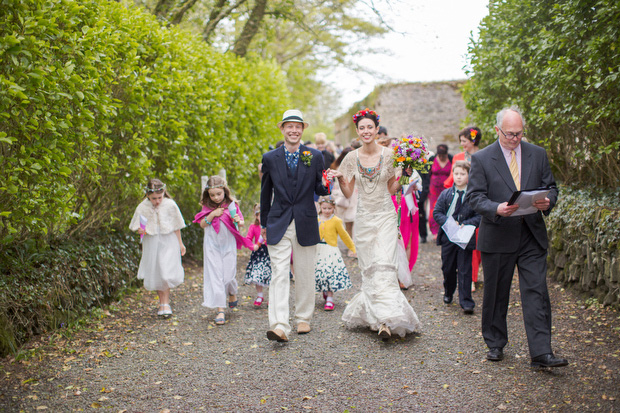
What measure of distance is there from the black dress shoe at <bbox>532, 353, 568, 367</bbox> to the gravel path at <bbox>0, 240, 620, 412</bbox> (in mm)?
84

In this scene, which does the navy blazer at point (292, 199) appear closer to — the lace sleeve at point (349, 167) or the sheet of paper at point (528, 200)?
the lace sleeve at point (349, 167)

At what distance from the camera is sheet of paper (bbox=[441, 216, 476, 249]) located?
7.15m

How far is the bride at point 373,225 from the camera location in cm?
616

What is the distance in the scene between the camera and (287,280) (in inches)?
241

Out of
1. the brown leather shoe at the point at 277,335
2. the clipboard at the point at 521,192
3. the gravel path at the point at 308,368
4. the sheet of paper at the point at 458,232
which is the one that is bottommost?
the gravel path at the point at 308,368

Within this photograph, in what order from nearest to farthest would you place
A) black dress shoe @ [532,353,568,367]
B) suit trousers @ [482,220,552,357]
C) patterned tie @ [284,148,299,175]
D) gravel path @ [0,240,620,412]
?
gravel path @ [0,240,620,412] → black dress shoe @ [532,353,568,367] → suit trousers @ [482,220,552,357] → patterned tie @ [284,148,299,175]

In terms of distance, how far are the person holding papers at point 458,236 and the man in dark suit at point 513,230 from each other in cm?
187

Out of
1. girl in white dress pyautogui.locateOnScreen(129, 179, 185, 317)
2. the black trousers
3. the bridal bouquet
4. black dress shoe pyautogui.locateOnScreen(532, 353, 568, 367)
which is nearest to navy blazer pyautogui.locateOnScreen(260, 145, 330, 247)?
the bridal bouquet

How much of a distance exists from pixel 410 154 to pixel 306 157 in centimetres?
110

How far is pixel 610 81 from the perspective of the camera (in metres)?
6.38

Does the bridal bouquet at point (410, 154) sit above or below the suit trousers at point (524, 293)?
above

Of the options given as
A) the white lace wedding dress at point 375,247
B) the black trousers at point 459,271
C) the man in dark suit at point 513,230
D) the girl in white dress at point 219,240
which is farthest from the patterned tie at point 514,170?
the girl in white dress at point 219,240

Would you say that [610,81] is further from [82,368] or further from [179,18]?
[179,18]

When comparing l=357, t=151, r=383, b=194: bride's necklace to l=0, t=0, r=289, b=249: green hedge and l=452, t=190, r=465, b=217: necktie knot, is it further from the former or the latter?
l=0, t=0, r=289, b=249: green hedge
